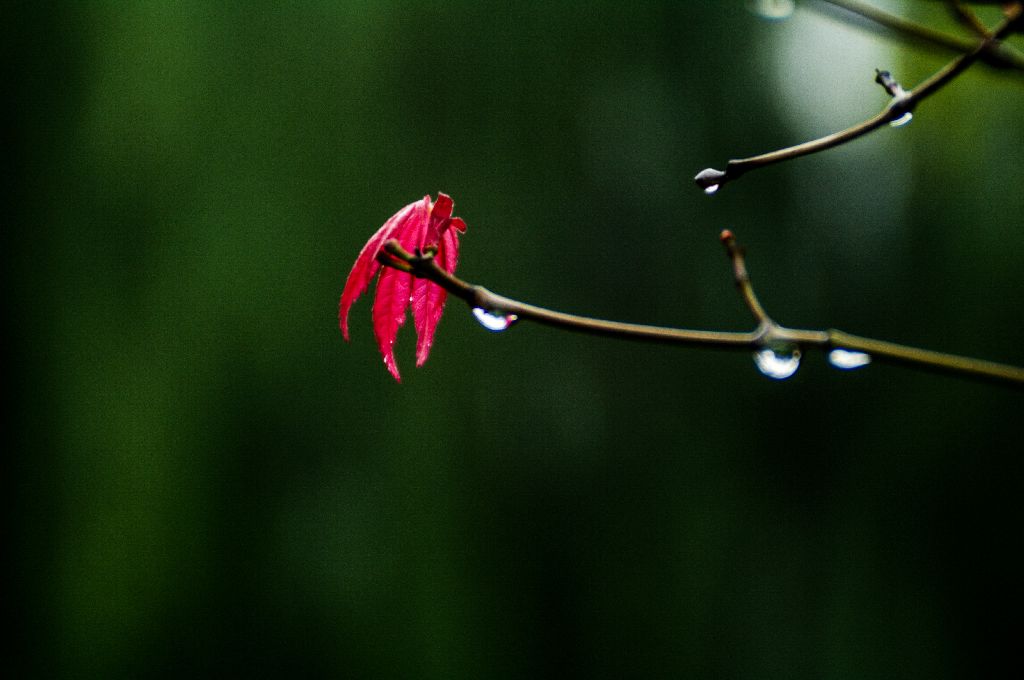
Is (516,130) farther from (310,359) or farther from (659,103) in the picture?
(310,359)

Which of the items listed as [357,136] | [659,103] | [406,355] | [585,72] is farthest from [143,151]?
[659,103]

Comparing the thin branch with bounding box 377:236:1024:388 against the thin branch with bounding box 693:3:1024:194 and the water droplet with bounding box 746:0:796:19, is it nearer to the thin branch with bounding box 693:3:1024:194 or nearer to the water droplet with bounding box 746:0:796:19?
the thin branch with bounding box 693:3:1024:194

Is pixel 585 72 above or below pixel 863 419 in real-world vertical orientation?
above

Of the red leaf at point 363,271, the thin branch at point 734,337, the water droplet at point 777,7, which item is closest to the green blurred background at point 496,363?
the water droplet at point 777,7

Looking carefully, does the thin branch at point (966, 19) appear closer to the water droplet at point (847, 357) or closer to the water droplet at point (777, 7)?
the water droplet at point (777, 7)

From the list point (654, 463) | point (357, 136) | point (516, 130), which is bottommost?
point (654, 463)

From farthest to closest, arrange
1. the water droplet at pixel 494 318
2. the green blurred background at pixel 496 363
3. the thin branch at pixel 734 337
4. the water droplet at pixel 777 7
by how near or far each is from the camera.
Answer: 1. the green blurred background at pixel 496 363
2. the water droplet at pixel 777 7
3. the water droplet at pixel 494 318
4. the thin branch at pixel 734 337

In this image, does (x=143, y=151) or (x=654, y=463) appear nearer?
(x=143, y=151)
